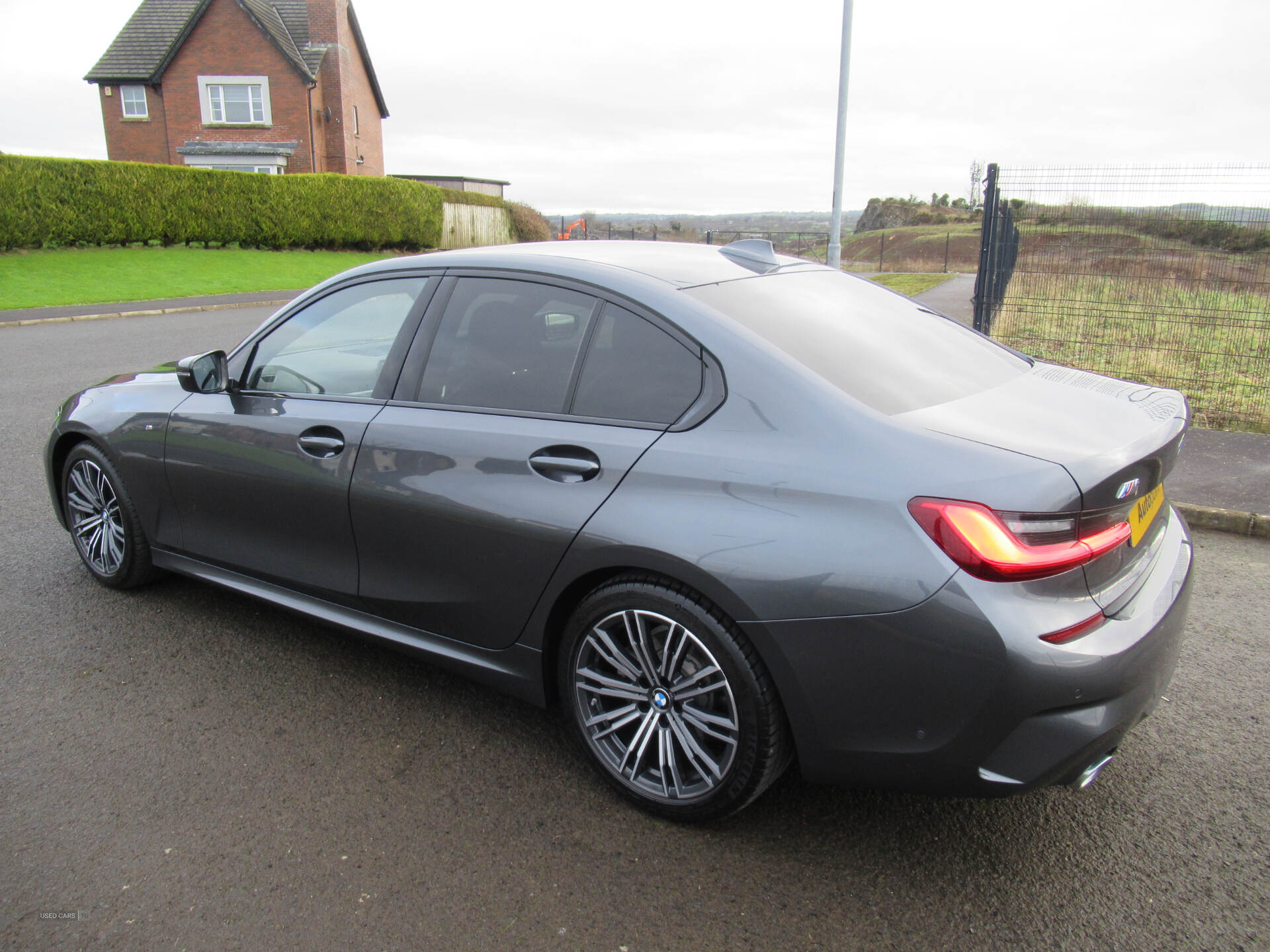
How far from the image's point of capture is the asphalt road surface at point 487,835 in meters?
2.29

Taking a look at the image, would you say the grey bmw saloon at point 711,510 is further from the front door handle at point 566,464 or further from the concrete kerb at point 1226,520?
the concrete kerb at point 1226,520

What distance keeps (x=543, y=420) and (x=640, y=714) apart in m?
0.94

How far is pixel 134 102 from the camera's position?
38.9 m

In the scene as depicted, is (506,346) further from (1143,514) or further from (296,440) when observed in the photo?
(1143,514)

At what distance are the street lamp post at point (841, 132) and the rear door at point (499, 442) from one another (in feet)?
36.1

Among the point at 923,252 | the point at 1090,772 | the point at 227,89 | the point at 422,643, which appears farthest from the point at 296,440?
the point at 227,89

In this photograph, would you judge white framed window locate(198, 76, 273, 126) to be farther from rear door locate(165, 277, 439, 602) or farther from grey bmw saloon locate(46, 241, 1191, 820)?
grey bmw saloon locate(46, 241, 1191, 820)

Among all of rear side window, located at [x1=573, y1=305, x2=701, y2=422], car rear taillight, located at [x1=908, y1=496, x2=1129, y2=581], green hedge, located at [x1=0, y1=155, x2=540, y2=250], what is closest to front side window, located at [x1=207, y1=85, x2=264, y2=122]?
green hedge, located at [x1=0, y1=155, x2=540, y2=250]

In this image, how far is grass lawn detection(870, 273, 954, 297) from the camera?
73.6 feet

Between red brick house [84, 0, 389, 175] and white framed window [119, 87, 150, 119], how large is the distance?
0.04m

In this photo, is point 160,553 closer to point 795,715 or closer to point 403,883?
point 403,883

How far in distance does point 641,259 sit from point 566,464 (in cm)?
82

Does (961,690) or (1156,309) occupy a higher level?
(1156,309)

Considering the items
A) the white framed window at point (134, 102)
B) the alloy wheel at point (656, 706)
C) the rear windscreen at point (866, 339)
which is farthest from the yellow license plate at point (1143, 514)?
the white framed window at point (134, 102)
